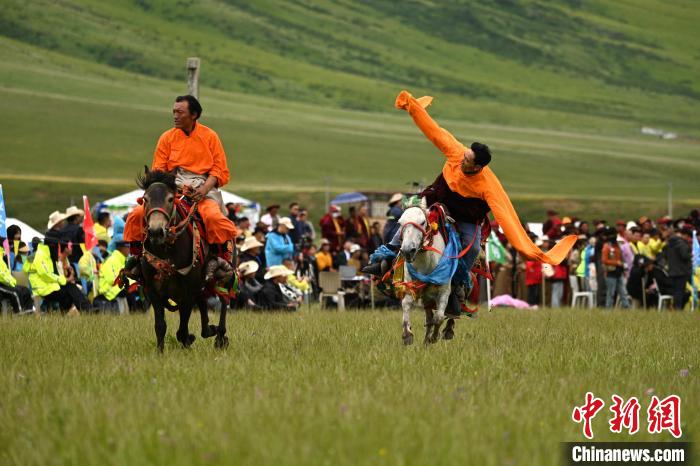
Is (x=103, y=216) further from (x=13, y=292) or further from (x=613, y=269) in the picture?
(x=613, y=269)

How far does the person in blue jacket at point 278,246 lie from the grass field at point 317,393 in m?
8.30

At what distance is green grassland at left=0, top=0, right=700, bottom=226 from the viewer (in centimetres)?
7188

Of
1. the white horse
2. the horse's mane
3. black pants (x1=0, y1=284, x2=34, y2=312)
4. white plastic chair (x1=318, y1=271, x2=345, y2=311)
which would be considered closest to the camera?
the horse's mane

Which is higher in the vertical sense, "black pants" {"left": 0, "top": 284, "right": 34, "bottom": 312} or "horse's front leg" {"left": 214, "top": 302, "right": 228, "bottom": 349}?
"horse's front leg" {"left": 214, "top": 302, "right": 228, "bottom": 349}

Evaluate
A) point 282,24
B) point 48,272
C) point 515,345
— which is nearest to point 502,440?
point 515,345

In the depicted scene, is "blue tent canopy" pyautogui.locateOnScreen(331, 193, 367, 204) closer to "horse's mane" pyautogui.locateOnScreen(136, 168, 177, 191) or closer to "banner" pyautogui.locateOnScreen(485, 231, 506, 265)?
"banner" pyautogui.locateOnScreen(485, 231, 506, 265)

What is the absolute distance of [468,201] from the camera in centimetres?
1344

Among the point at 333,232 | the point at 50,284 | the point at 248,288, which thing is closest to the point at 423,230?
the point at 50,284

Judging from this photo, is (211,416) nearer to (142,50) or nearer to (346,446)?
(346,446)

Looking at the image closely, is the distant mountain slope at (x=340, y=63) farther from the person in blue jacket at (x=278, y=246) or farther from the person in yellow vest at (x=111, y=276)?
the person in yellow vest at (x=111, y=276)

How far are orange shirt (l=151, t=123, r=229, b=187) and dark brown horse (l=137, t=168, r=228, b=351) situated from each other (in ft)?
2.41

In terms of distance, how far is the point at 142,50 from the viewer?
15275cm

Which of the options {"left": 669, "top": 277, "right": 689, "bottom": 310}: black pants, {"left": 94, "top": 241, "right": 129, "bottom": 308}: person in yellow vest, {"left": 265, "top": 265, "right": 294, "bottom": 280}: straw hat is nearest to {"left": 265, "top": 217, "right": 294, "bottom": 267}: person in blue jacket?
{"left": 265, "top": 265, "right": 294, "bottom": 280}: straw hat

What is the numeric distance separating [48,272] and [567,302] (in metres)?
12.1
